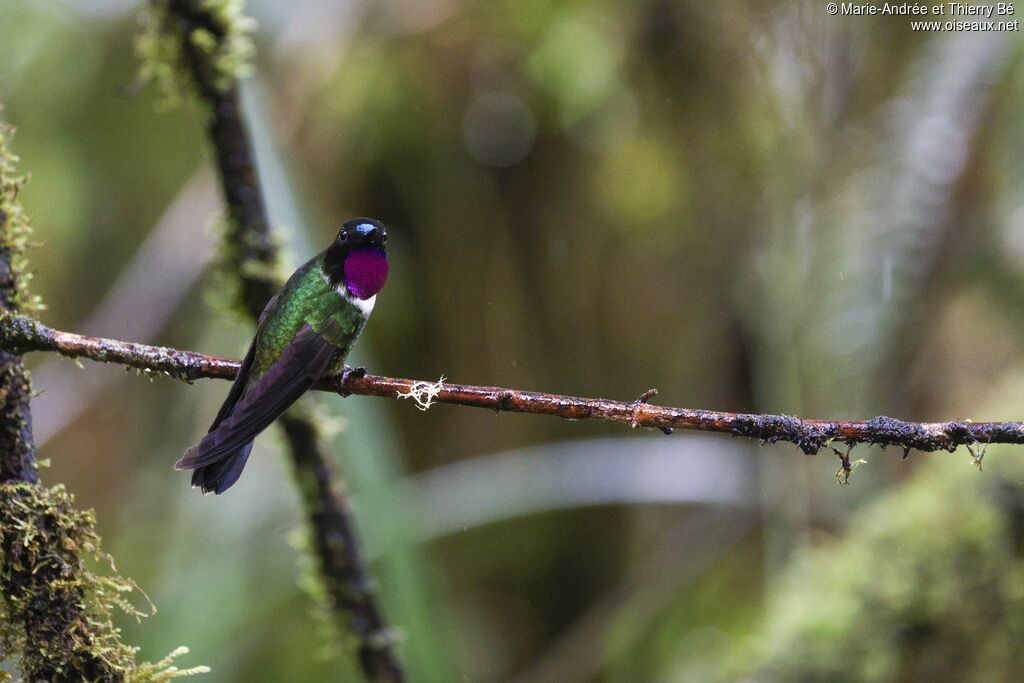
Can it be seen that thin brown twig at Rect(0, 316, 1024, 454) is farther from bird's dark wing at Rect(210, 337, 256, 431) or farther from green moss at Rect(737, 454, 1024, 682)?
green moss at Rect(737, 454, 1024, 682)

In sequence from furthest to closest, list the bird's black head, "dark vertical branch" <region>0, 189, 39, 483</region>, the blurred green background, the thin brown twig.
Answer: the blurred green background → the bird's black head → "dark vertical branch" <region>0, 189, 39, 483</region> → the thin brown twig

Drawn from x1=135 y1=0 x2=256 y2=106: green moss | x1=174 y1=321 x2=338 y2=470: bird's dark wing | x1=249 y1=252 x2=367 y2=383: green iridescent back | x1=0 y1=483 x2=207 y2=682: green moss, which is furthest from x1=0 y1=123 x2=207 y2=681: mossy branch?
x1=135 y1=0 x2=256 y2=106: green moss

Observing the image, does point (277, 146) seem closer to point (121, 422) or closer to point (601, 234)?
point (601, 234)

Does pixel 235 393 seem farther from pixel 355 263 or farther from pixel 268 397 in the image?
pixel 355 263

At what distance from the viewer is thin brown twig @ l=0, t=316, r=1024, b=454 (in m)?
0.94

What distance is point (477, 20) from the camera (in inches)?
156

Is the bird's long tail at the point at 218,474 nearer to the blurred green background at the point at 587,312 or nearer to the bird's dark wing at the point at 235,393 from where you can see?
the bird's dark wing at the point at 235,393

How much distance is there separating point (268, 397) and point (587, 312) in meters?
3.39

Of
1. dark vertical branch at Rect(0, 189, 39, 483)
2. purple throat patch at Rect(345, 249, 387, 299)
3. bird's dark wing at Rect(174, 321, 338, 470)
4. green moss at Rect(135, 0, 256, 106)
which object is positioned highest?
green moss at Rect(135, 0, 256, 106)

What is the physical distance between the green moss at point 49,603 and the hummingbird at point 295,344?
0.16 m

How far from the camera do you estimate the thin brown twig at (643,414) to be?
0.94 m

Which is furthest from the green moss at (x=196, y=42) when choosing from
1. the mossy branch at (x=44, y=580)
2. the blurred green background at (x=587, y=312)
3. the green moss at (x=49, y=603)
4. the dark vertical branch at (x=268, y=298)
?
the green moss at (x=49, y=603)

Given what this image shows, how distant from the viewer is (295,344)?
1.34 meters

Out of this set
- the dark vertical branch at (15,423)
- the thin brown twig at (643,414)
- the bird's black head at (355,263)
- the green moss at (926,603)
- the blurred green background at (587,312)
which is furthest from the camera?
the blurred green background at (587,312)
